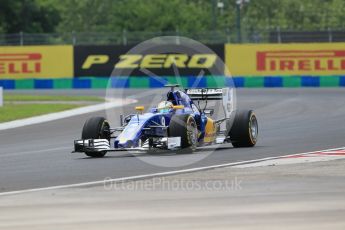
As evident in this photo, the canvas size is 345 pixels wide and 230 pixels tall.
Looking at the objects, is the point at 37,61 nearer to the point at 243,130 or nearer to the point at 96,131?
the point at 243,130

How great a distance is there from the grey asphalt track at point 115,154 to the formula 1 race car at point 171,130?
0.73 ft

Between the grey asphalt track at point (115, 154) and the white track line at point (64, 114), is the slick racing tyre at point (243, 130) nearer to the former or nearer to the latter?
the grey asphalt track at point (115, 154)

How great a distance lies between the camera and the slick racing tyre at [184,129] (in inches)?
630

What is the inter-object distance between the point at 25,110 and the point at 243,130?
14005 mm

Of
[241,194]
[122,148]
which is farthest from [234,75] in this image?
[241,194]

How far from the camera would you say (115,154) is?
17.2m

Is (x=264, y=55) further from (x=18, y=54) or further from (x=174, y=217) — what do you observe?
(x=174, y=217)

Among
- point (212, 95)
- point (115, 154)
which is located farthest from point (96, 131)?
point (212, 95)

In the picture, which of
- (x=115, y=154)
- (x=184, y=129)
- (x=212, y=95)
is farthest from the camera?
(x=212, y=95)

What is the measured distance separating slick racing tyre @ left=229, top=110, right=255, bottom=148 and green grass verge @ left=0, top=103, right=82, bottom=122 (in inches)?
424

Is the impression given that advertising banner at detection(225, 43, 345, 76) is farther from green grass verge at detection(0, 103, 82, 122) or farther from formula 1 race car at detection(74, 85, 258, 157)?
formula 1 race car at detection(74, 85, 258, 157)

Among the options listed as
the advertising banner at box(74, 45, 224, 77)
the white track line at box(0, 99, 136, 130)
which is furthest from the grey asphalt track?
the advertising banner at box(74, 45, 224, 77)

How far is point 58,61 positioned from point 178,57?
17.8 feet

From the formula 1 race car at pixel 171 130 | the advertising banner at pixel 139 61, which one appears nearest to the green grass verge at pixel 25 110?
the formula 1 race car at pixel 171 130
